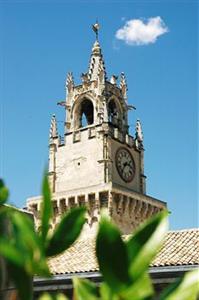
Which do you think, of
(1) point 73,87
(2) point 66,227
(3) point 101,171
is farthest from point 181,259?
(1) point 73,87

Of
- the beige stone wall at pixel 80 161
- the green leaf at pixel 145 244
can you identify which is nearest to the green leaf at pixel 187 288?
the green leaf at pixel 145 244

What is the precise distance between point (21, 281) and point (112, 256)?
12.8 inches

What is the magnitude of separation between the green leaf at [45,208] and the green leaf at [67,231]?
2.4 inches

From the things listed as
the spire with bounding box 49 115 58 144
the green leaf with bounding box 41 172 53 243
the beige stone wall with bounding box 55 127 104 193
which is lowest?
the green leaf with bounding box 41 172 53 243

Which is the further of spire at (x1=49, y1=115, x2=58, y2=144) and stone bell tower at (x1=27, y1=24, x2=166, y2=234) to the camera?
spire at (x1=49, y1=115, x2=58, y2=144)

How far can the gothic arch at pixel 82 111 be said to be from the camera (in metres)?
39.8

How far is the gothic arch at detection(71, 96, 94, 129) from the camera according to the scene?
131 feet

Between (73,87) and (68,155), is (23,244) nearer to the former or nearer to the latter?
(68,155)

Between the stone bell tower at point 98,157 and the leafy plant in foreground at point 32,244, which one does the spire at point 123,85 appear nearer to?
the stone bell tower at point 98,157

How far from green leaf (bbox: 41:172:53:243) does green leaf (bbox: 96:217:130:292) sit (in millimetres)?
234

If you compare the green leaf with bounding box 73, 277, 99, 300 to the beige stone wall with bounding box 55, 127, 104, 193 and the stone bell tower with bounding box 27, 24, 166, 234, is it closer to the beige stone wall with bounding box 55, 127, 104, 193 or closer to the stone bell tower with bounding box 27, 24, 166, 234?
the stone bell tower with bounding box 27, 24, 166, 234

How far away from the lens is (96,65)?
4091 centimetres

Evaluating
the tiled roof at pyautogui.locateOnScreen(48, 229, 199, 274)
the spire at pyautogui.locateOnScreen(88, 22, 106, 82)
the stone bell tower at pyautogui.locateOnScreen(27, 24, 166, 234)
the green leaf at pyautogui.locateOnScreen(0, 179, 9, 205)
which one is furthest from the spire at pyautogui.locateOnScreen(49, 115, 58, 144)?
the green leaf at pyautogui.locateOnScreen(0, 179, 9, 205)

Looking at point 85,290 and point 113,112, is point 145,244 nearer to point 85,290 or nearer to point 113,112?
point 85,290
